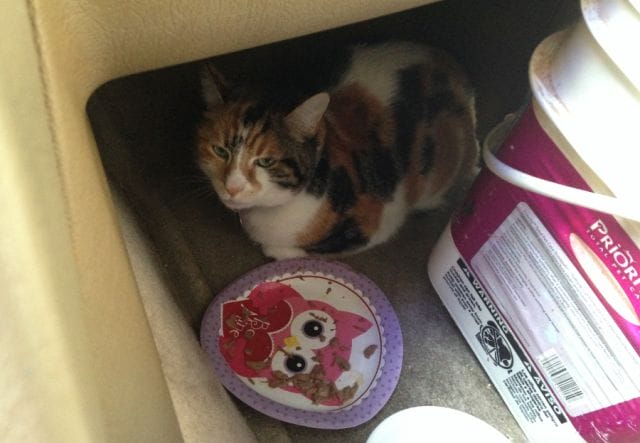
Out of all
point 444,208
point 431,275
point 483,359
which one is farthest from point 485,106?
point 483,359

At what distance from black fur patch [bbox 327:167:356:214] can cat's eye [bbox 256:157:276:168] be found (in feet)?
0.35

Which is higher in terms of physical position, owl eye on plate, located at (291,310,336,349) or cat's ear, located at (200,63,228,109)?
cat's ear, located at (200,63,228,109)

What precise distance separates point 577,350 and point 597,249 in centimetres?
17

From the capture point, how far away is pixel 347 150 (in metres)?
0.89

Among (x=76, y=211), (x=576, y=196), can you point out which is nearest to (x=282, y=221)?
(x=576, y=196)

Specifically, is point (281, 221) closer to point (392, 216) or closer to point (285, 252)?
point (285, 252)

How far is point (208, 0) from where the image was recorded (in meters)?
0.40

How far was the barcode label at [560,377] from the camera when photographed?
28.8 inches

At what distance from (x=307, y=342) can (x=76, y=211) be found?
0.66 m

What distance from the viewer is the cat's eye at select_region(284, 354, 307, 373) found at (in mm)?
931

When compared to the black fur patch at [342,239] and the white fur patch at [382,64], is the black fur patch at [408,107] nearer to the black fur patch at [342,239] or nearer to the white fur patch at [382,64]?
the white fur patch at [382,64]

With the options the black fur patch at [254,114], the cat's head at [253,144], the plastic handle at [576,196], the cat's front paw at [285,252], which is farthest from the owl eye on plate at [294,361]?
the plastic handle at [576,196]

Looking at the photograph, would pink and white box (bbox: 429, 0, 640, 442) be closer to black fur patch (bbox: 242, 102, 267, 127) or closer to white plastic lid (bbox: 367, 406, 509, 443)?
white plastic lid (bbox: 367, 406, 509, 443)

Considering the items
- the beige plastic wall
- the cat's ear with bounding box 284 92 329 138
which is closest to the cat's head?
the cat's ear with bounding box 284 92 329 138
